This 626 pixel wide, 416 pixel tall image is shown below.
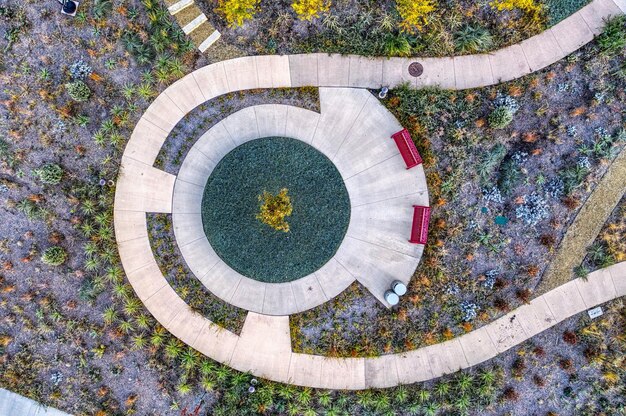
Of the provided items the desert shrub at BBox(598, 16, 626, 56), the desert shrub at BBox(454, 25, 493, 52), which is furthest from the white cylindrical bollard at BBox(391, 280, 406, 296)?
the desert shrub at BBox(598, 16, 626, 56)

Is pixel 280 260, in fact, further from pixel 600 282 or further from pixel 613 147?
pixel 613 147

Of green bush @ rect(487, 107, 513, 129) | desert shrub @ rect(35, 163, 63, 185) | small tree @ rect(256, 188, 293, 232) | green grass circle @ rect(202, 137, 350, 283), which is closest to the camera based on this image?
small tree @ rect(256, 188, 293, 232)

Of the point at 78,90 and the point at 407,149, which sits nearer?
the point at 78,90

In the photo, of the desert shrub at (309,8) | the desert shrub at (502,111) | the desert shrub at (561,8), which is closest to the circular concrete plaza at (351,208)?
the desert shrub at (561,8)

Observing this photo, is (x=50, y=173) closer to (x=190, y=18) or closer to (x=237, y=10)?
(x=190, y=18)

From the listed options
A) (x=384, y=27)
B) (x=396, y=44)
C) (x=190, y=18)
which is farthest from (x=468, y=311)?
(x=190, y=18)

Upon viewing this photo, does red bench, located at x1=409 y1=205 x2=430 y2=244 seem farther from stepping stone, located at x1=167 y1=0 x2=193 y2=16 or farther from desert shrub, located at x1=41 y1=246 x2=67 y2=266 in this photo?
desert shrub, located at x1=41 y1=246 x2=67 y2=266

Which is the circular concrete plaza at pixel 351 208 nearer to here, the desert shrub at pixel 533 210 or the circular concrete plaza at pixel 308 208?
the circular concrete plaza at pixel 308 208
